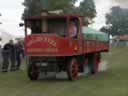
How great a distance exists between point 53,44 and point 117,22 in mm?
131715

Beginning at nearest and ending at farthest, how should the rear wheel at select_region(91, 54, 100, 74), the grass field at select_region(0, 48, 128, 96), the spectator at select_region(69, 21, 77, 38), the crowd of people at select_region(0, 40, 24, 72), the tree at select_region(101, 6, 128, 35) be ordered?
1. the grass field at select_region(0, 48, 128, 96)
2. the spectator at select_region(69, 21, 77, 38)
3. the rear wheel at select_region(91, 54, 100, 74)
4. the crowd of people at select_region(0, 40, 24, 72)
5. the tree at select_region(101, 6, 128, 35)

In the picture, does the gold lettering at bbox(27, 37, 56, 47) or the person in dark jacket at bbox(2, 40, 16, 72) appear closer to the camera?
the gold lettering at bbox(27, 37, 56, 47)

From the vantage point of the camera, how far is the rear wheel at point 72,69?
20.6m

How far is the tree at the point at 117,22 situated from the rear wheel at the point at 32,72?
113 m

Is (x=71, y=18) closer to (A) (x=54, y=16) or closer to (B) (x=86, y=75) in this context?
(A) (x=54, y=16)

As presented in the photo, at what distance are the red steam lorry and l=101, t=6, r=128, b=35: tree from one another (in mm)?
113120

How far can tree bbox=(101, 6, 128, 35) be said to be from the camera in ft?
472

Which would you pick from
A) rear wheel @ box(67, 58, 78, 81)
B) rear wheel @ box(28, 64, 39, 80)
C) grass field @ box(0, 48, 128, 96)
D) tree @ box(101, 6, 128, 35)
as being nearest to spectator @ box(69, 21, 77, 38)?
rear wheel @ box(67, 58, 78, 81)

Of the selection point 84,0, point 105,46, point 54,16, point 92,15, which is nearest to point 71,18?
point 54,16

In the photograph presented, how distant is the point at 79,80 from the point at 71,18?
2310mm

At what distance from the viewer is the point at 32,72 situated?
21.3m

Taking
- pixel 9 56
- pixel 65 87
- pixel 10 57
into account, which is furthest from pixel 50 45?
pixel 10 57

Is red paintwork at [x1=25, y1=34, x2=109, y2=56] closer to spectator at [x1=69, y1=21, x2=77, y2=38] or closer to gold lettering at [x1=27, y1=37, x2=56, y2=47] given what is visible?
gold lettering at [x1=27, y1=37, x2=56, y2=47]

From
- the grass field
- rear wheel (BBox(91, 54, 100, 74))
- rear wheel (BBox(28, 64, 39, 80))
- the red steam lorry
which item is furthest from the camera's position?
rear wheel (BBox(91, 54, 100, 74))
